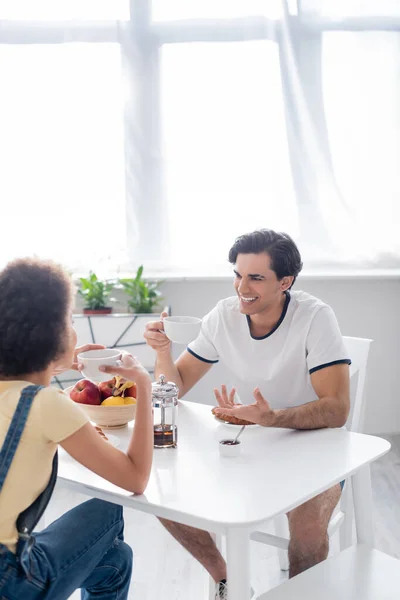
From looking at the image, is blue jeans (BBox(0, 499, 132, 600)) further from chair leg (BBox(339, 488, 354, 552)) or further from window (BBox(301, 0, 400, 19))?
window (BBox(301, 0, 400, 19))

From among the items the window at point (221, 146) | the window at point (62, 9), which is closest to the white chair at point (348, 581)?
the window at point (221, 146)

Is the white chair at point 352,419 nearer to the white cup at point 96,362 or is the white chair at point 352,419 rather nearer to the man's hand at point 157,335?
the man's hand at point 157,335

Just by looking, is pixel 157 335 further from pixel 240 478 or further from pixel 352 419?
pixel 240 478

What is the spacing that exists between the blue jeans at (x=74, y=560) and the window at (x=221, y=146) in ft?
7.52

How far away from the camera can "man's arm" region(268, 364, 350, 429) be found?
6.04 feet

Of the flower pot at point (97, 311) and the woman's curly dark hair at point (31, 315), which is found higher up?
the woman's curly dark hair at point (31, 315)

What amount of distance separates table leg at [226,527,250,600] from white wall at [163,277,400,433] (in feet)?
8.11

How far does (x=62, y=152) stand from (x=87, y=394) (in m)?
2.18

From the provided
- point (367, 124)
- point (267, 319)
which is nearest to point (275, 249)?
point (267, 319)

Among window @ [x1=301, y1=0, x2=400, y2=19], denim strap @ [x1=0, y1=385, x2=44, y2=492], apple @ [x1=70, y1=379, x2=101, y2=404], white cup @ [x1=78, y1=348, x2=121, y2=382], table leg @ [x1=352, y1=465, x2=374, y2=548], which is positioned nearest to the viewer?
denim strap @ [x1=0, y1=385, x2=44, y2=492]

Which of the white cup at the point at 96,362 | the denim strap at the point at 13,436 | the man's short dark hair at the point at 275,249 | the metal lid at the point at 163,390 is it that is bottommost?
the metal lid at the point at 163,390

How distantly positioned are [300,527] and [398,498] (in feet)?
4.63

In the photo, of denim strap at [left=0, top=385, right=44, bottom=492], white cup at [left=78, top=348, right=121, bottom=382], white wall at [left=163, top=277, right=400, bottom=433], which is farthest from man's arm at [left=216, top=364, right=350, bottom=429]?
white wall at [left=163, top=277, right=400, bottom=433]

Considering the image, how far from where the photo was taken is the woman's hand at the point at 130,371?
152cm
